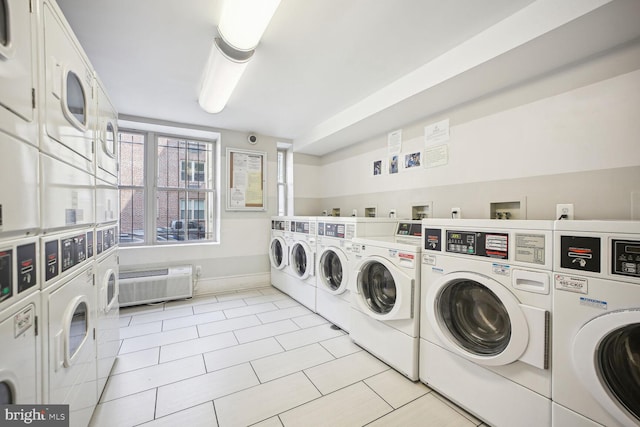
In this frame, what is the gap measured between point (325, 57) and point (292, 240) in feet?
7.14

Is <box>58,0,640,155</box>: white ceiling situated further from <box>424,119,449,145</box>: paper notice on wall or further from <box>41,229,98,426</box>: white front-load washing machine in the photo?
<box>41,229,98,426</box>: white front-load washing machine

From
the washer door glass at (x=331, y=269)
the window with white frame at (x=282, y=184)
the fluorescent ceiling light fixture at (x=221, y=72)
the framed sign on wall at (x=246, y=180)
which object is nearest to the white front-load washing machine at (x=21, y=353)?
the fluorescent ceiling light fixture at (x=221, y=72)

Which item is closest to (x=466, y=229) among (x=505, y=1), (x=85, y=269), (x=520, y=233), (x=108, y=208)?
(x=520, y=233)

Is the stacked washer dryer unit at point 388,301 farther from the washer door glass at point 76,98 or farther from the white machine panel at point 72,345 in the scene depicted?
the washer door glass at point 76,98

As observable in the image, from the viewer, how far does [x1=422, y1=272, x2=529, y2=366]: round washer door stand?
Result: 4.28 feet

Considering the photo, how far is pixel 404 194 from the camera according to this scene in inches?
114

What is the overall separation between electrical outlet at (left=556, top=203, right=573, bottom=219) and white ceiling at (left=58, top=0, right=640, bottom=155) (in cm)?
95

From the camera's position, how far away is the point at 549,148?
1.84 meters

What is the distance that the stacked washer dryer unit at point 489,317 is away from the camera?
125 cm

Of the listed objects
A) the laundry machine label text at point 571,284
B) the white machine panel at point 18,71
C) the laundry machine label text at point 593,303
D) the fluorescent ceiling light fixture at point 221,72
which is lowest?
the laundry machine label text at point 593,303

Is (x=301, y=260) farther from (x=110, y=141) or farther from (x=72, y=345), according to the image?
(x=72, y=345)

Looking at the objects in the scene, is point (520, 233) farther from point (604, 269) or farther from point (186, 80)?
point (186, 80)

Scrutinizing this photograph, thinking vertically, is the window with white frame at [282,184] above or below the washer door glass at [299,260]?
above

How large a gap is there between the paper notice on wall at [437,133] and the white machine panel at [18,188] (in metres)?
2.76
